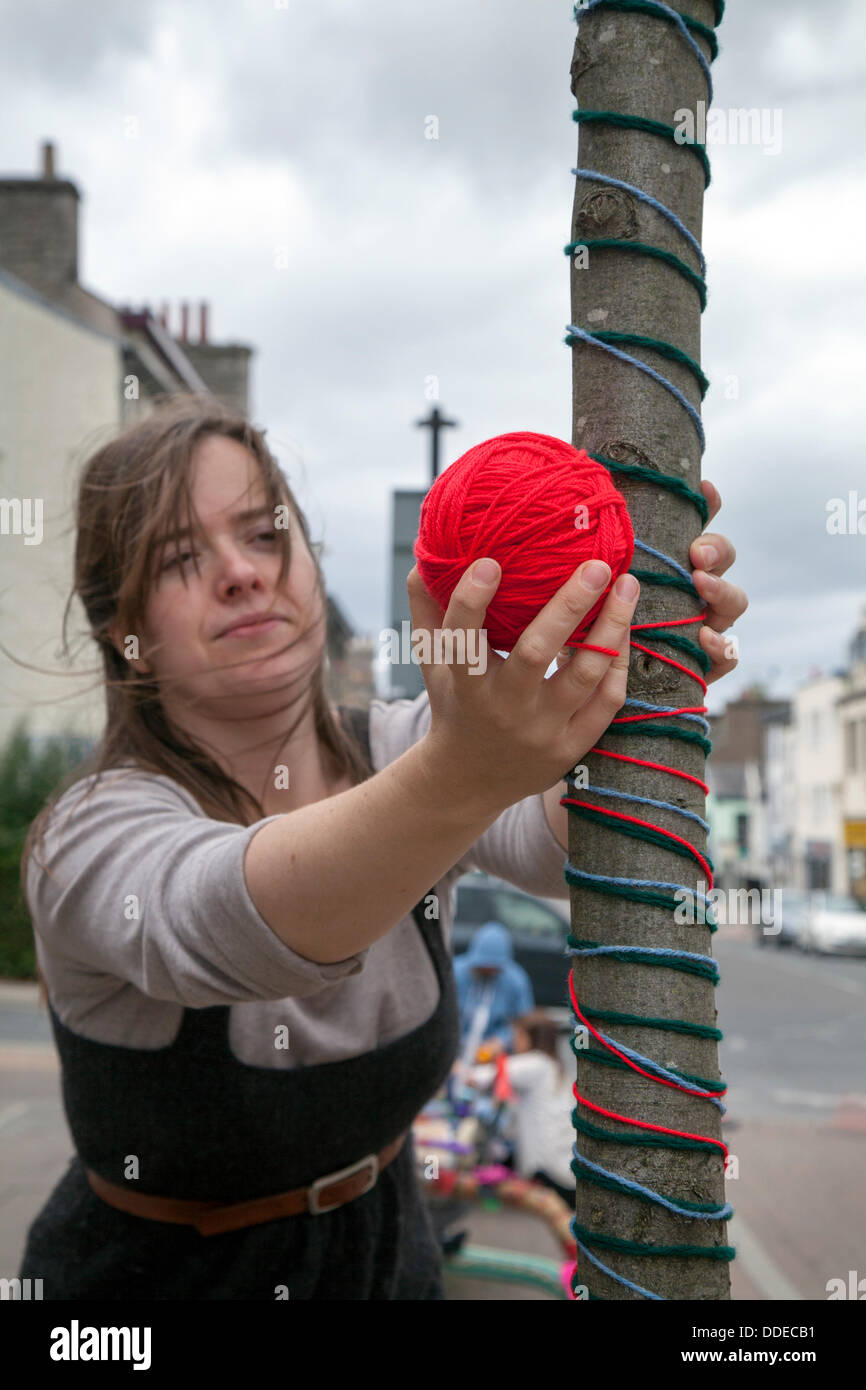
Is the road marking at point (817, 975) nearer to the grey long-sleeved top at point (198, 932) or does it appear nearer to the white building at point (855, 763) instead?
the white building at point (855, 763)

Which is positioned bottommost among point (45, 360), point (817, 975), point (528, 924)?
point (817, 975)

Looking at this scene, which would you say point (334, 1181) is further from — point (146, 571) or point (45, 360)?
point (45, 360)

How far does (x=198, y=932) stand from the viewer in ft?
3.70

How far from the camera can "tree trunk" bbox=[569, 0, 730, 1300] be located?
1.13m

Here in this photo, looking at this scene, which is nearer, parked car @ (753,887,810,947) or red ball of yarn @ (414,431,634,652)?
red ball of yarn @ (414,431,634,652)

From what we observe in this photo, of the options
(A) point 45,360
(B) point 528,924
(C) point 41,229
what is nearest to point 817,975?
(B) point 528,924

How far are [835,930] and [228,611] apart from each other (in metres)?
26.9

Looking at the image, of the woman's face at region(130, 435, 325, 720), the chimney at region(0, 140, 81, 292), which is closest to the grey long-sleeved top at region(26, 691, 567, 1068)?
the woman's face at region(130, 435, 325, 720)

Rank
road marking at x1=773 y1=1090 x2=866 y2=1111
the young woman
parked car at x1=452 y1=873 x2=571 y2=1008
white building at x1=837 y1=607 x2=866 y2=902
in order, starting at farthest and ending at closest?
1. white building at x1=837 y1=607 x2=866 y2=902
2. parked car at x1=452 y1=873 x2=571 y2=1008
3. road marking at x1=773 y1=1090 x2=866 y2=1111
4. the young woman

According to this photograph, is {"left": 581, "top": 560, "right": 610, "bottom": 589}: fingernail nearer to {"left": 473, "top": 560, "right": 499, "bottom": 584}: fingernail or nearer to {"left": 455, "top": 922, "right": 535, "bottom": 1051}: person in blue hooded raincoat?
{"left": 473, "top": 560, "right": 499, "bottom": 584}: fingernail
